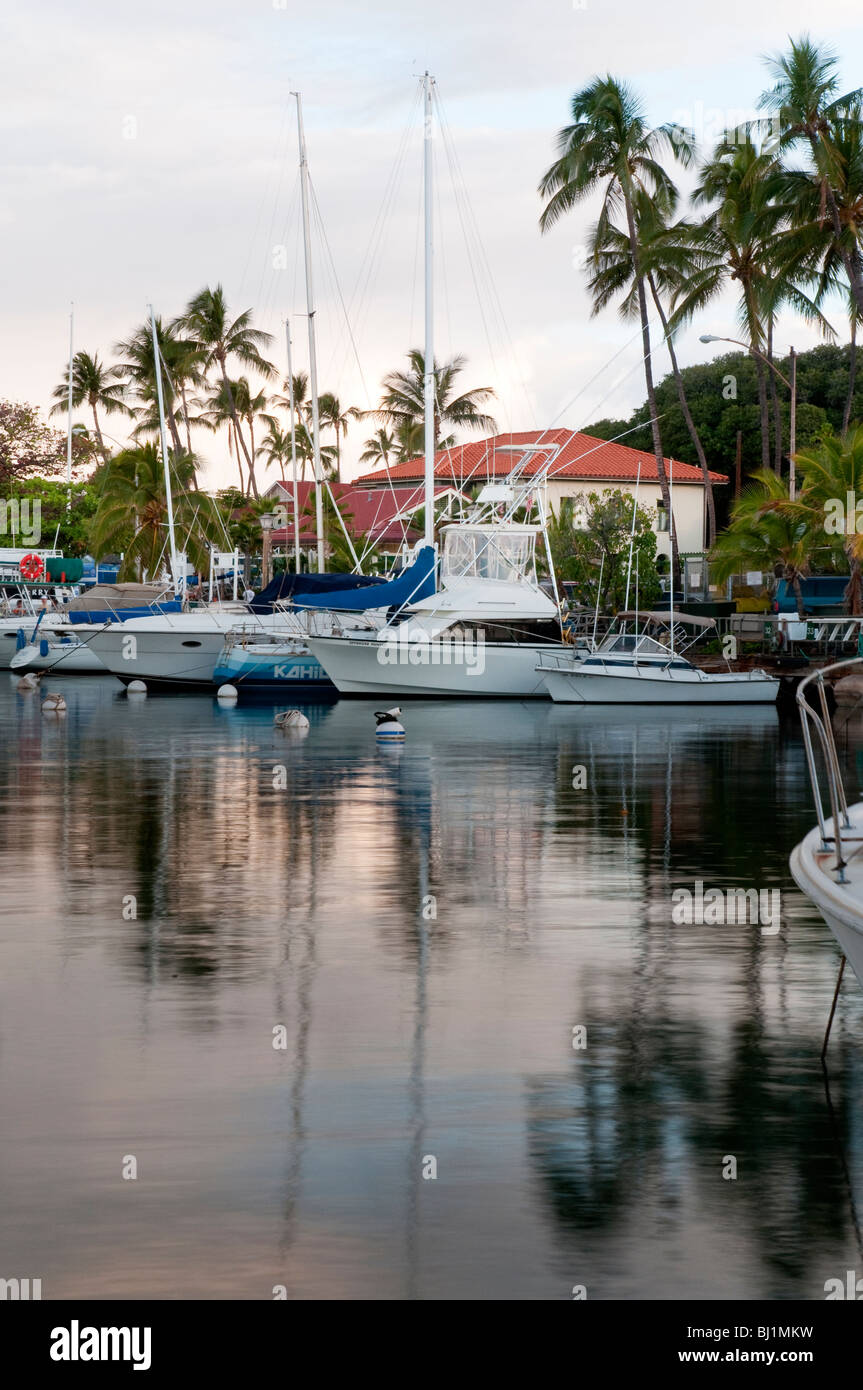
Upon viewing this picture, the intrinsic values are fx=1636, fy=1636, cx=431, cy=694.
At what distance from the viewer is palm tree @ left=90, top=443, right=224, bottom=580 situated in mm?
60281

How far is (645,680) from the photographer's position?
35875 mm

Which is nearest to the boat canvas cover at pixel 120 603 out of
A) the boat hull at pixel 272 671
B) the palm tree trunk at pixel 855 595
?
the boat hull at pixel 272 671

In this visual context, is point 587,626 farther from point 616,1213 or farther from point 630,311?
point 616,1213

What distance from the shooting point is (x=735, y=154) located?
172ft

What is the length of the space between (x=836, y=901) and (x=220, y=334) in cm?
7831

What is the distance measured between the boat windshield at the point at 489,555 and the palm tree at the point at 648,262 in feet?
42.2

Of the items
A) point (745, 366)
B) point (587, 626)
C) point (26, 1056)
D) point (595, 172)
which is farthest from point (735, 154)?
point (26, 1056)

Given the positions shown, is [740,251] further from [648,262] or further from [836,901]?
[836,901]

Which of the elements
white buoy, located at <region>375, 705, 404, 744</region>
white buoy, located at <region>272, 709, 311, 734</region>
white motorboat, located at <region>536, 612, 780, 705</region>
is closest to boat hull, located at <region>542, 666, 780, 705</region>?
white motorboat, located at <region>536, 612, 780, 705</region>

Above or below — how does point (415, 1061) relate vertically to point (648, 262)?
below

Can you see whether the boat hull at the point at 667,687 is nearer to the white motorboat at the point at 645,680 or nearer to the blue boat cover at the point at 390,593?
the white motorboat at the point at 645,680

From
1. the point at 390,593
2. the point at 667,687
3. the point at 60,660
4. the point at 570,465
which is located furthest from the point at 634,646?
the point at 570,465

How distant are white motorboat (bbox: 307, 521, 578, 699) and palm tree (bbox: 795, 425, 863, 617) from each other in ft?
20.8
